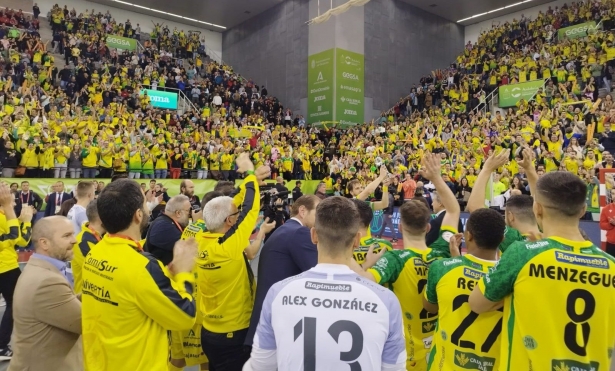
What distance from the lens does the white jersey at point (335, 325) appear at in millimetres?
1838

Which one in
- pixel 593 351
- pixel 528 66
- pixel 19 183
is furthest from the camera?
pixel 528 66

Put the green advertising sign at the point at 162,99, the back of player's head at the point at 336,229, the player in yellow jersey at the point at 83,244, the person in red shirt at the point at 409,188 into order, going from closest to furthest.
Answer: the back of player's head at the point at 336,229 → the player in yellow jersey at the point at 83,244 → the person in red shirt at the point at 409,188 → the green advertising sign at the point at 162,99

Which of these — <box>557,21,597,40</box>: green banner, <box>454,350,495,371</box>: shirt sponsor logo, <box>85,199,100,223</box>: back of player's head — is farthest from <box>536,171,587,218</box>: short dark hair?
<box>557,21,597,40</box>: green banner

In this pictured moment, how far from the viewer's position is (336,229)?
207 centimetres

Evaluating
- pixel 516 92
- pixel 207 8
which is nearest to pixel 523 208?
pixel 516 92

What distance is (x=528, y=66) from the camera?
23.7 metres

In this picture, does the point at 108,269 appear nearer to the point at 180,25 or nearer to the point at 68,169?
the point at 68,169

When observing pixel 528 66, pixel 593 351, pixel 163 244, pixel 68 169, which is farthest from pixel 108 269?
pixel 528 66

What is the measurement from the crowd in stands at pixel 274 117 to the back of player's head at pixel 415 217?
31.0ft

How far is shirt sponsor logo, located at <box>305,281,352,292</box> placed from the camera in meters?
1.90

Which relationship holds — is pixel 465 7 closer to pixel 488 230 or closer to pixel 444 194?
pixel 444 194

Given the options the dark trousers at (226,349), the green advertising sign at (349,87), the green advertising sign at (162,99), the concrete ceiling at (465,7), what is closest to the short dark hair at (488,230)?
the dark trousers at (226,349)

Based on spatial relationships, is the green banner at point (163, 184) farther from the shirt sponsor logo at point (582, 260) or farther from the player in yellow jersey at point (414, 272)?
the shirt sponsor logo at point (582, 260)

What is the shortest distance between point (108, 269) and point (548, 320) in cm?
232
